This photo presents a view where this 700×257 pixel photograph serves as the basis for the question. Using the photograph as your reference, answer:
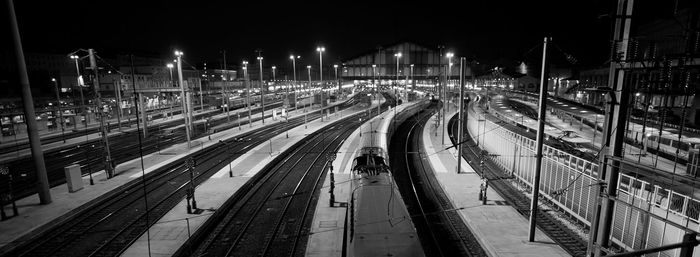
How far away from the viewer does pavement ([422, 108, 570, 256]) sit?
10977 millimetres

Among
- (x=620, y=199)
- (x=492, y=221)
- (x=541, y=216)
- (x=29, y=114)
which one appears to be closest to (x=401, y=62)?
(x=541, y=216)

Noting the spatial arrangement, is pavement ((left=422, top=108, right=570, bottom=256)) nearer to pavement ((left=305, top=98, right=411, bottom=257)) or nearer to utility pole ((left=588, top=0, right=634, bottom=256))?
utility pole ((left=588, top=0, right=634, bottom=256))

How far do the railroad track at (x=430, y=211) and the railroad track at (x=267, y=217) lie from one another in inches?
185

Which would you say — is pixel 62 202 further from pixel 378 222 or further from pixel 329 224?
pixel 378 222

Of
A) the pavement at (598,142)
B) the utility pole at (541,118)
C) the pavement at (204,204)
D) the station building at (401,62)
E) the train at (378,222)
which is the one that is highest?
the station building at (401,62)

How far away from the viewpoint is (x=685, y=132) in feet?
→ 75.9

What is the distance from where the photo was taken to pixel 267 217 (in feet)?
48.5

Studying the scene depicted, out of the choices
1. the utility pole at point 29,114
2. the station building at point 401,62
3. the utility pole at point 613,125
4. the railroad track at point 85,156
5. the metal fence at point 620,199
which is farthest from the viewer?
the station building at point 401,62

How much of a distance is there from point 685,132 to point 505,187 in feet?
53.0

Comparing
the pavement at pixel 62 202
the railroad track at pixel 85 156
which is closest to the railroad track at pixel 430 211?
the pavement at pixel 62 202

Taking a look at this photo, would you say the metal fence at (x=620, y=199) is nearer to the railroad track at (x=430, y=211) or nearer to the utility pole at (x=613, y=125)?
the utility pole at (x=613, y=125)

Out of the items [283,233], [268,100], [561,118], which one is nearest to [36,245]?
[283,233]

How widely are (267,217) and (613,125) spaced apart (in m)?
12.7

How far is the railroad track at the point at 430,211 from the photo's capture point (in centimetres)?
1205
